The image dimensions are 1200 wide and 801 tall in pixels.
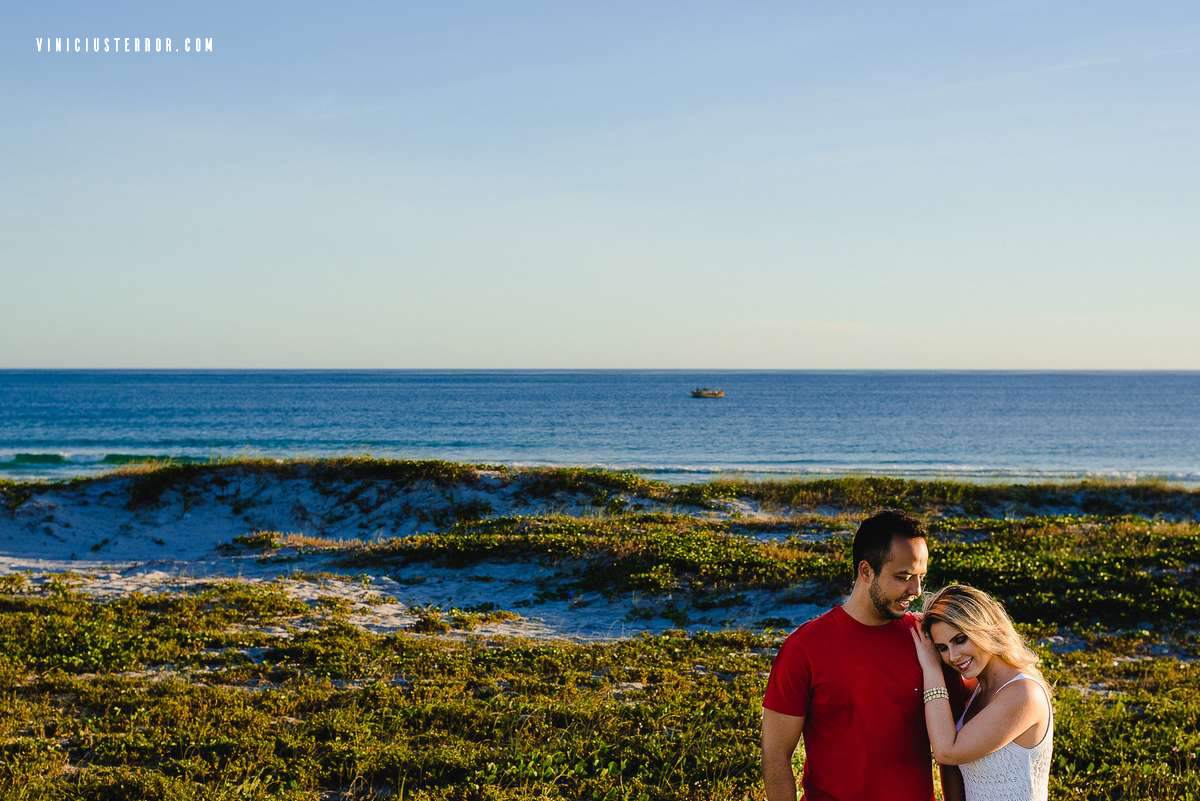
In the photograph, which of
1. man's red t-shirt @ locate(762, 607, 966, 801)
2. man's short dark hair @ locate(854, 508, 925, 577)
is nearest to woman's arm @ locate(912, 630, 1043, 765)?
man's red t-shirt @ locate(762, 607, 966, 801)

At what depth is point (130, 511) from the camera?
2984 centimetres

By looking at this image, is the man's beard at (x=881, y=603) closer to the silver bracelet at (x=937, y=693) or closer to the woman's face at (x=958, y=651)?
the woman's face at (x=958, y=651)

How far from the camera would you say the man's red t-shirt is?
4504 millimetres

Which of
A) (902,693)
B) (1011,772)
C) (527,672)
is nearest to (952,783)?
(1011,772)

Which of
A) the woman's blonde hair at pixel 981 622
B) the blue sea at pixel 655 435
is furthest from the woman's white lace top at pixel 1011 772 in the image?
the blue sea at pixel 655 435

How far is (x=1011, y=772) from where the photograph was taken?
453 cm

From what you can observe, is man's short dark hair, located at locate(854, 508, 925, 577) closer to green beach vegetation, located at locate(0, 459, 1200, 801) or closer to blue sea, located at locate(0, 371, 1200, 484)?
green beach vegetation, located at locate(0, 459, 1200, 801)

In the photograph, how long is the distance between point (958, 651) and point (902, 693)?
33cm

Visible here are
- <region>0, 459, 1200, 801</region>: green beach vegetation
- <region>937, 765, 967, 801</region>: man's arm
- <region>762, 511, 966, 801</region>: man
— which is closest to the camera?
<region>762, 511, 966, 801</region>: man

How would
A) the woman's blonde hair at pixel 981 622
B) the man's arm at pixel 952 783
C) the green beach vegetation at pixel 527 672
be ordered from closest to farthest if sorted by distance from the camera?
1. the woman's blonde hair at pixel 981 622
2. the man's arm at pixel 952 783
3. the green beach vegetation at pixel 527 672

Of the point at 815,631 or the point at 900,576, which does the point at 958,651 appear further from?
the point at 815,631

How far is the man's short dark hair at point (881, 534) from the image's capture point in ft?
14.6

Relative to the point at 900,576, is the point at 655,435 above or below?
below

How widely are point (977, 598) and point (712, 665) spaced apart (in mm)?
8914
